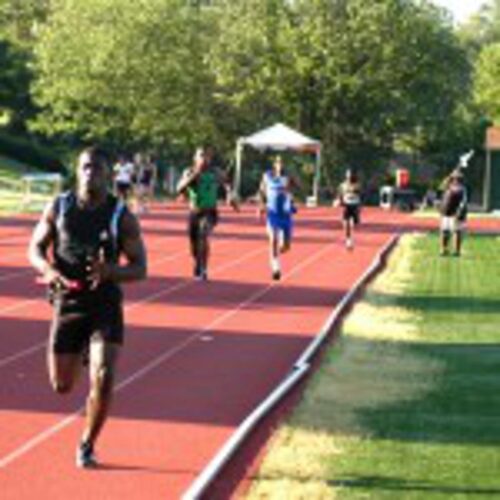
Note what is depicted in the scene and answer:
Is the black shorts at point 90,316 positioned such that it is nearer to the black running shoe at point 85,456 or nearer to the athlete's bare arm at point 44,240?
the athlete's bare arm at point 44,240

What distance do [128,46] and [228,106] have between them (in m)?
5.46

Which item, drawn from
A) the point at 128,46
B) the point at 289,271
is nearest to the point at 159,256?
the point at 289,271

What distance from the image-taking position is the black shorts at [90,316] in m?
8.61

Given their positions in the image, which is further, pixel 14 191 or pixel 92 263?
pixel 14 191

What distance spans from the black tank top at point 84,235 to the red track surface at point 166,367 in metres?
1.26

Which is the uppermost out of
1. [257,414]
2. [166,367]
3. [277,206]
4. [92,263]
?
[92,263]

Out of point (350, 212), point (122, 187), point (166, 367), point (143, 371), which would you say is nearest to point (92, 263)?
point (143, 371)

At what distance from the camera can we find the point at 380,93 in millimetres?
61156

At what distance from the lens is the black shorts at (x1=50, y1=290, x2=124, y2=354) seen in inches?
339

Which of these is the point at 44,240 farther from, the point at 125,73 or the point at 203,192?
the point at 125,73

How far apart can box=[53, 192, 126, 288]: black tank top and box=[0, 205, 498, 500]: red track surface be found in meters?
1.26

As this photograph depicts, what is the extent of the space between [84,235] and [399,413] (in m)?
3.84

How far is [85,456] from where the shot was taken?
8914mm

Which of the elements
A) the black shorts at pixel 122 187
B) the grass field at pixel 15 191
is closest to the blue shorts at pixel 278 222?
the black shorts at pixel 122 187
